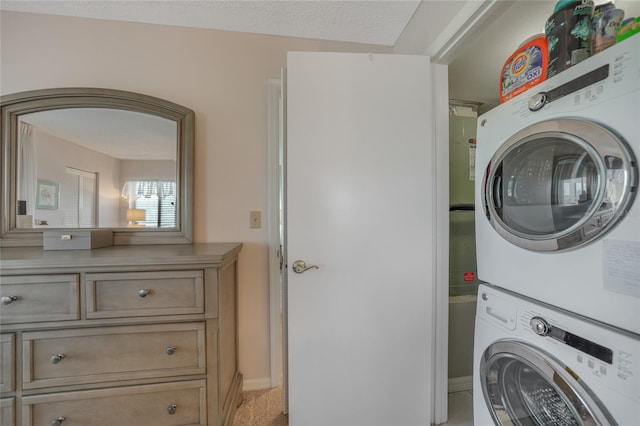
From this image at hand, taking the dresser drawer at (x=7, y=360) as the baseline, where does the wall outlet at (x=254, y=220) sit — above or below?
above

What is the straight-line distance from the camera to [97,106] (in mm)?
1453

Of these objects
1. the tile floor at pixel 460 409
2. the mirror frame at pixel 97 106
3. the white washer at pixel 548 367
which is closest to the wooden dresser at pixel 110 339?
the mirror frame at pixel 97 106

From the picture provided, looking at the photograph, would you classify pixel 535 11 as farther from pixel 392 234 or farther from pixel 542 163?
pixel 392 234

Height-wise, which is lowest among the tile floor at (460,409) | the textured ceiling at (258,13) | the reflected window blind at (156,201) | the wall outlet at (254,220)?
the tile floor at (460,409)

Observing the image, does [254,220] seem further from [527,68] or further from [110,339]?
[527,68]

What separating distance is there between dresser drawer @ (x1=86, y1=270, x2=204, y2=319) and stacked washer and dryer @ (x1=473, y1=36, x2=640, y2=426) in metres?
1.24

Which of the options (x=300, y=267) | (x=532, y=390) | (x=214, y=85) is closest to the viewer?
(x=532, y=390)

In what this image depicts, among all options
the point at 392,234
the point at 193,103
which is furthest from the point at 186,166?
the point at 392,234

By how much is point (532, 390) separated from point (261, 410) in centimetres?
137

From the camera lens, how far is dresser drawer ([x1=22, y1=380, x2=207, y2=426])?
988mm

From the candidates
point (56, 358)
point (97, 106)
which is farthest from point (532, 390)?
point (97, 106)

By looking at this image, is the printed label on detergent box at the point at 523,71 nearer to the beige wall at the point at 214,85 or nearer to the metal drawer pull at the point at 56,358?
the beige wall at the point at 214,85

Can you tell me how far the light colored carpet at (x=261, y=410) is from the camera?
136 centimetres

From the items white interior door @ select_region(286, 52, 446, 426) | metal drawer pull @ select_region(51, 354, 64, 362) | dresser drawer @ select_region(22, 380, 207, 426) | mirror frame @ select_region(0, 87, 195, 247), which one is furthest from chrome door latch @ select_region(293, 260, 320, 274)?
metal drawer pull @ select_region(51, 354, 64, 362)
